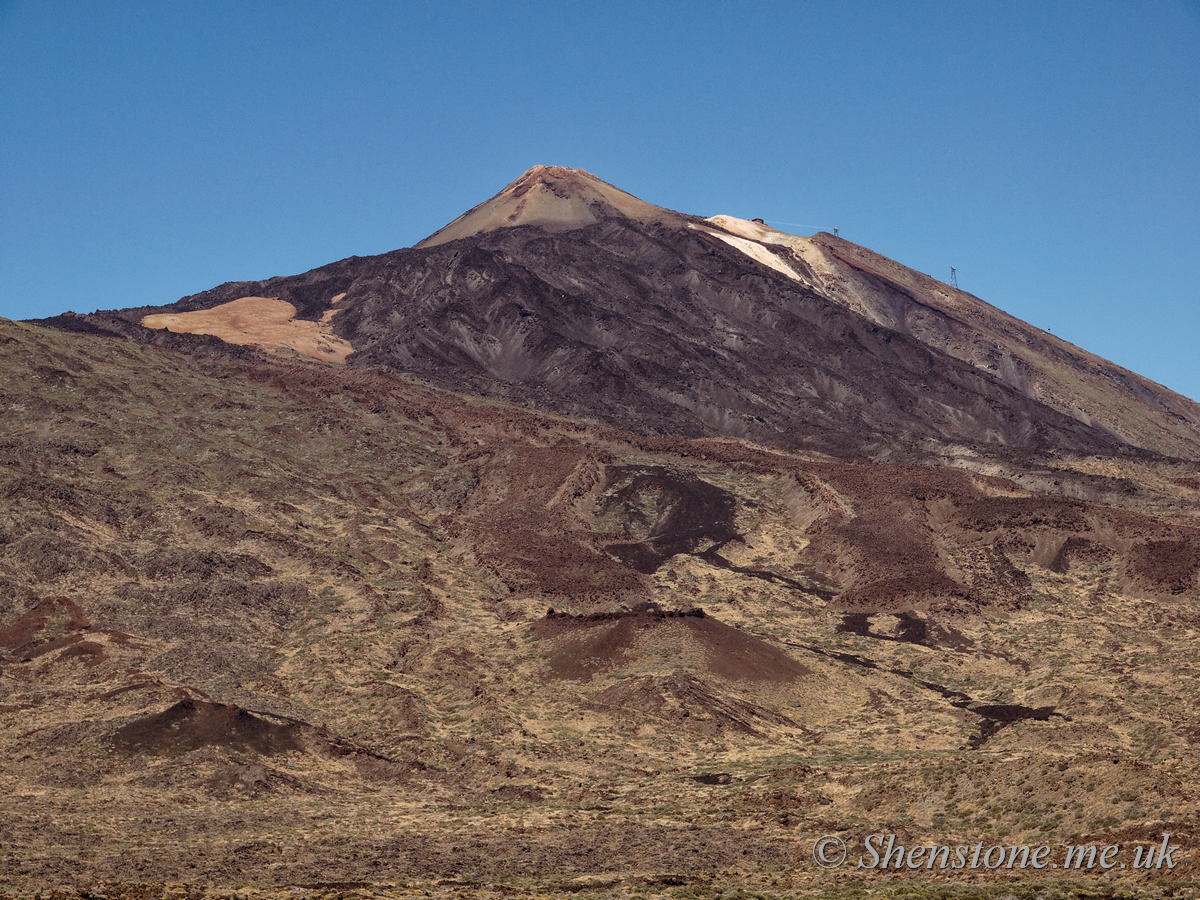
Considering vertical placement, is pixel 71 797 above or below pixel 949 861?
below

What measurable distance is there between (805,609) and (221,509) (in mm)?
36635

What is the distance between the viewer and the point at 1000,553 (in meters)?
75.2

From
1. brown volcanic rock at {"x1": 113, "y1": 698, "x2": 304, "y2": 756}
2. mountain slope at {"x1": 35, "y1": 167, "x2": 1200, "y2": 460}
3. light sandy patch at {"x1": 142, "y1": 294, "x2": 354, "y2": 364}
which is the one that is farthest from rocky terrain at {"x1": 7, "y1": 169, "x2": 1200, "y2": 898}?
light sandy patch at {"x1": 142, "y1": 294, "x2": 354, "y2": 364}

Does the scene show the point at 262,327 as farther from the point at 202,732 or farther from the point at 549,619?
the point at 202,732

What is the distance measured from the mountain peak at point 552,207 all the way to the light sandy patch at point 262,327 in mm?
43310

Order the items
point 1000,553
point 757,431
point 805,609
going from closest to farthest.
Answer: point 805,609, point 1000,553, point 757,431

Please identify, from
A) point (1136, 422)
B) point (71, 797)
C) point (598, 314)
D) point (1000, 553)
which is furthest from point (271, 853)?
point (1136, 422)

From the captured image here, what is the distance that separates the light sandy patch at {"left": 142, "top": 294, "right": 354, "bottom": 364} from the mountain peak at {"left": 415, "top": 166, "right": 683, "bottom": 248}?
142ft

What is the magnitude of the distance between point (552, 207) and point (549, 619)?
411 ft

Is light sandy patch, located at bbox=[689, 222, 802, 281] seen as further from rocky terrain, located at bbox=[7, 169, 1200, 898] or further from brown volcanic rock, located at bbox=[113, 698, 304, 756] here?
brown volcanic rock, located at bbox=[113, 698, 304, 756]

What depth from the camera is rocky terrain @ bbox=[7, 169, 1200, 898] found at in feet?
104

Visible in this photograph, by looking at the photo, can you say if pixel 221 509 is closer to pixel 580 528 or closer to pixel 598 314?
pixel 580 528

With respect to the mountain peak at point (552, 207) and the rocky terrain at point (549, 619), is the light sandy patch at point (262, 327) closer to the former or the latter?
the rocky terrain at point (549, 619)

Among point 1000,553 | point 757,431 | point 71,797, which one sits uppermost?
point 757,431
